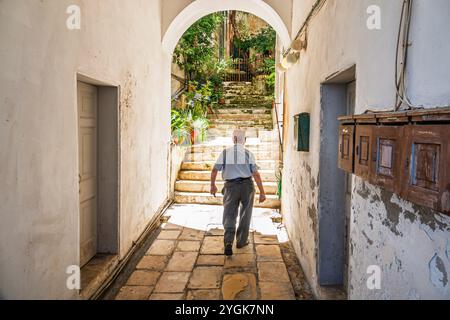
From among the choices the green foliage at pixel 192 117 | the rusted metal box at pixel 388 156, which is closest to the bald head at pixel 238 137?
the rusted metal box at pixel 388 156

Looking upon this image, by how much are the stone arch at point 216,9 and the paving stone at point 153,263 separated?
3.94m

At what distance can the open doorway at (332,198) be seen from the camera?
361 centimetres

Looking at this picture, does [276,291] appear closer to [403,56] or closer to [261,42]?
[403,56]

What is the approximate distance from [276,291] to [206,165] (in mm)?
5168

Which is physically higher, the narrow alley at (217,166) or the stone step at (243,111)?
the stone step at (243,111)

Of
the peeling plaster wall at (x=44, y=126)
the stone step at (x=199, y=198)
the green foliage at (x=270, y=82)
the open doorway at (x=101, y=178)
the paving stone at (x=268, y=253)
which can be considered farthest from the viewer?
the green foliage at (x=270, y=82)

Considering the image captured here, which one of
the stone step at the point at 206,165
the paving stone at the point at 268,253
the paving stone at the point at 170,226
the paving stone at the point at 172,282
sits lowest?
the paving stone at the point at 172,282

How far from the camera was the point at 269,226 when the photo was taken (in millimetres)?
6504

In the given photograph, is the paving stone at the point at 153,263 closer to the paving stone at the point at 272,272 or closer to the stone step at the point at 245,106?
the paving stone at the point at 272,272

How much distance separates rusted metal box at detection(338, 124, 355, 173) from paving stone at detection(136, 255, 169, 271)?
307cm

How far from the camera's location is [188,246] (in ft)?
18.0

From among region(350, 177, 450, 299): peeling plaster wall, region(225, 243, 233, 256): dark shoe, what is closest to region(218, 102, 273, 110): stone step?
region(225, 243, 233, 256): dark shoe

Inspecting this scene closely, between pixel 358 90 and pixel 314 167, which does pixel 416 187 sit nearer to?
pixel 358 90

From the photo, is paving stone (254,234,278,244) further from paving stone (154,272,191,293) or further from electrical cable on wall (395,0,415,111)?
electrical cable on wall (395,0,415,111)
